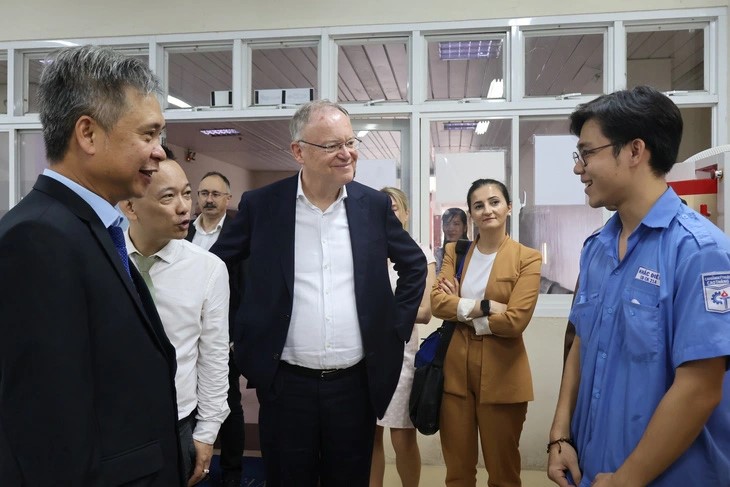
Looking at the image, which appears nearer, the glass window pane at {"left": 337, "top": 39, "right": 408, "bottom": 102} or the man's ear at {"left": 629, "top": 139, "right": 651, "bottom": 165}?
the man's ear at {"left": 629, "top": 139, "right": 651, "bottom": 165}

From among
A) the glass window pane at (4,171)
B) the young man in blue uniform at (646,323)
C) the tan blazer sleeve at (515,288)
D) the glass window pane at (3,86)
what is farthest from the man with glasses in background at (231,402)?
the glass window pane at (3,86)

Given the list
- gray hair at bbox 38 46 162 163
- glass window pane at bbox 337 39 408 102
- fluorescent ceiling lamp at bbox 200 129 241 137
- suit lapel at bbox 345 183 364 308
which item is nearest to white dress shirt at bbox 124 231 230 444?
suit lapel at bbox 345 183 364 308

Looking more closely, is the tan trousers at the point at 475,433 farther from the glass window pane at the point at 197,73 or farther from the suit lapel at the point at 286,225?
the glass window pane at the point at 197,73

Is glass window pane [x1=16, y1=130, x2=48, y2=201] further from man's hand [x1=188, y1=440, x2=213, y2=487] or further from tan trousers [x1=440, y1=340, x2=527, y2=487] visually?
tan trousers [x1=440, y1=340, x2=527, y2=487]

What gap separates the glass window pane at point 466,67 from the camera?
142 inches

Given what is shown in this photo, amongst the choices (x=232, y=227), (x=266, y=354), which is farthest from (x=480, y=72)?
(x=266, y=354)

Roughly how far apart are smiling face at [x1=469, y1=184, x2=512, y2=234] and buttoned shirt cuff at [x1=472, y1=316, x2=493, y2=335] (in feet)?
1.57

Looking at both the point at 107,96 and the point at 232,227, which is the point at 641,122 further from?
the point at 232,227

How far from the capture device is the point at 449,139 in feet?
12.3

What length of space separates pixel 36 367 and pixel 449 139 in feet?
10.9

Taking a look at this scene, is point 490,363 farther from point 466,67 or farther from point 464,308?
point 466,67

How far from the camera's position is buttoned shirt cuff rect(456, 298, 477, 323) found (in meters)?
2.45

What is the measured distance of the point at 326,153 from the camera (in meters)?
1.76

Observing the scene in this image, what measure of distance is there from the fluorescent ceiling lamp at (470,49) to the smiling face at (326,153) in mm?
2208
